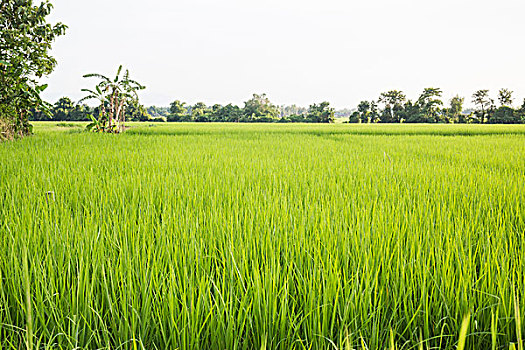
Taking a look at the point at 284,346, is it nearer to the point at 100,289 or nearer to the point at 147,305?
the point at 147,305

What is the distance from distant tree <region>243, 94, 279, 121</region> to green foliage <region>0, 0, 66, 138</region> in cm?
3021

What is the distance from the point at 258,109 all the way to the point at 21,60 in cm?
3709

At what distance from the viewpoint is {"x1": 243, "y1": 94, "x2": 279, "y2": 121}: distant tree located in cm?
3722

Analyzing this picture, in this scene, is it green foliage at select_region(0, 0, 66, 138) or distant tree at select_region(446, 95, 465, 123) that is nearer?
green foliage at select_region(0, 0, 66, 138)

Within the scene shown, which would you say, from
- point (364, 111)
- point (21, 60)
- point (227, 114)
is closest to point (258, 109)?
point (227, 114)

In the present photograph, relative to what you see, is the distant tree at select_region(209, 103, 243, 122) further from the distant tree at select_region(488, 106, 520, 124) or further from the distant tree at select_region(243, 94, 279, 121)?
the distant tree at select_region(488, 106, 520, 124)

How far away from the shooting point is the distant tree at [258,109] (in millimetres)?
37219

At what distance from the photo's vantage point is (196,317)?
668 mm

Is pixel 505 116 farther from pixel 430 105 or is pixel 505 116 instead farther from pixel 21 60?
pixel 21 60

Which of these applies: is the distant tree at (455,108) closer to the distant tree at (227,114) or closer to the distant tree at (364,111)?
the distant tree at (364,111)

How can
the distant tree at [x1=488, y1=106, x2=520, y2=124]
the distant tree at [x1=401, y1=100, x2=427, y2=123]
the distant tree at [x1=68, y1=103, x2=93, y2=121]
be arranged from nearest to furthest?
the distant tree at [x1=68, y1=103, x2=93, y2=121] → the distant tree at [x1=488, y1=106, x2=520, y2=124] → the distant tree at [x1=401, y1=100, x2=427, y2=123]

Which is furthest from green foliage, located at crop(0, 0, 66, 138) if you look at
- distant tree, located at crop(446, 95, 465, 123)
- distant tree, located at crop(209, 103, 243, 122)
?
distant tree, located at crop(446, 95, 465, 123)

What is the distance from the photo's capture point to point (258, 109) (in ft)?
136

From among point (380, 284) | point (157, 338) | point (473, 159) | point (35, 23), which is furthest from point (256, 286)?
point (35, 23)
